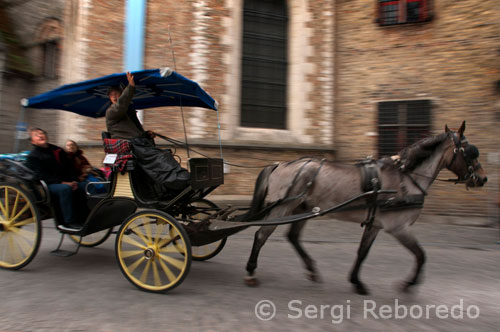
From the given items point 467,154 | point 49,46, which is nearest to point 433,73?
point 467,154

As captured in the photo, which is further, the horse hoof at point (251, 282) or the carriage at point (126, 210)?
the horse hoof at point (251, 282)

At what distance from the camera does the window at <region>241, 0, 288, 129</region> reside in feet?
30.0

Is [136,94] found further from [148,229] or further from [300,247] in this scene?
[300,247]

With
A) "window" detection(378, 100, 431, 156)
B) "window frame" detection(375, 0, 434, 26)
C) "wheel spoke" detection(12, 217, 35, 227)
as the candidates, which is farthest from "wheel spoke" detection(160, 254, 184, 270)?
"window frame" detection(375, 0, 434, 26)

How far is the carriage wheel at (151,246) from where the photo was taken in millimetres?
3545

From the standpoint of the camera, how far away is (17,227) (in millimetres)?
4297

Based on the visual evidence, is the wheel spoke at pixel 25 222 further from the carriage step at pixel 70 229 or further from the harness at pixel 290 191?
the harness at pixel 290 191

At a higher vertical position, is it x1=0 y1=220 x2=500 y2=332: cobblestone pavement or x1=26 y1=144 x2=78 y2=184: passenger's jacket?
x1=26 y1=144 x2=78 y2=184: passenger's jacket

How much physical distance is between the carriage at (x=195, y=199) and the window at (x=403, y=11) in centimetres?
614

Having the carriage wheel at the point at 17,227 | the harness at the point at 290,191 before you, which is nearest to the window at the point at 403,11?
the harness at the point at 290,191

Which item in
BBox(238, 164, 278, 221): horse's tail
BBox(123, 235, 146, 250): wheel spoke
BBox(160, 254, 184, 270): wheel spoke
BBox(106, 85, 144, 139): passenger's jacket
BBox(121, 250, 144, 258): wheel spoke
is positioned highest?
BBox(106, 85, 144, 139): passenger's jacket

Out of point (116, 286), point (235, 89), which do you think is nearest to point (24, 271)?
point (116, 286)

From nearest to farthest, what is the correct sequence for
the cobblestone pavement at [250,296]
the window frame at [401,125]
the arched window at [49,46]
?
1. the cobblestone pavement at [250,296]
2. the window frame at [401,125]
3. the arched window at [49,46]

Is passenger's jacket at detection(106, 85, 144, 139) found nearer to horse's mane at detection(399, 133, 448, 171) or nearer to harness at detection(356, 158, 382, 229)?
harness at detection(356, 158, 382, 229)
